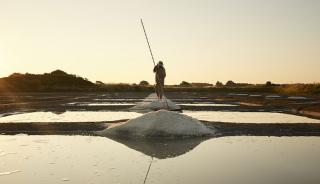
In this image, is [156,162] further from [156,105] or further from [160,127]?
[156,105]

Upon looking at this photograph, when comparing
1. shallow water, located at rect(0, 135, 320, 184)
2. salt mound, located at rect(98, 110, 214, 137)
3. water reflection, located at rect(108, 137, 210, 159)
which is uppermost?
salt mound, located at rect(98, 110, 214, 137)

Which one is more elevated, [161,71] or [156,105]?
[161,71]

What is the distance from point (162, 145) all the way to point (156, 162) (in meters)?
2.21

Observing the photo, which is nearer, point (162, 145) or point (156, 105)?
point (162, 145)

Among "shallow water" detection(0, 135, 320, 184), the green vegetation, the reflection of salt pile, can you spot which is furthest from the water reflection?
the green vegetation

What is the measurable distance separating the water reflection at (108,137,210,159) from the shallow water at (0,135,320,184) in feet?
0.08

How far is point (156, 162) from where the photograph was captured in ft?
27.8

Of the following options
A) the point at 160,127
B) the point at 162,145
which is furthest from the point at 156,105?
the point at 162,145

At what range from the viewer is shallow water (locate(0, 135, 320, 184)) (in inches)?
279

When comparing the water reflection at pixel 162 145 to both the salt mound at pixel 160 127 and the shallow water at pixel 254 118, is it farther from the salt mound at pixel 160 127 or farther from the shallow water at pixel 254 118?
the shallow water at pixel 254 118

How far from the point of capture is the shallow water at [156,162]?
709cm

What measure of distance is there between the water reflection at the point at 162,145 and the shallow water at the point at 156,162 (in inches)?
0.9

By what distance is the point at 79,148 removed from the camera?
10.2 meters

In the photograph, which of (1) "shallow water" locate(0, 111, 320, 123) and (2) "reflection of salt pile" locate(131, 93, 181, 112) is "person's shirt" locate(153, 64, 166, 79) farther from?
Result: (1) "shallow water" locate(0, 111, 320, 123)
